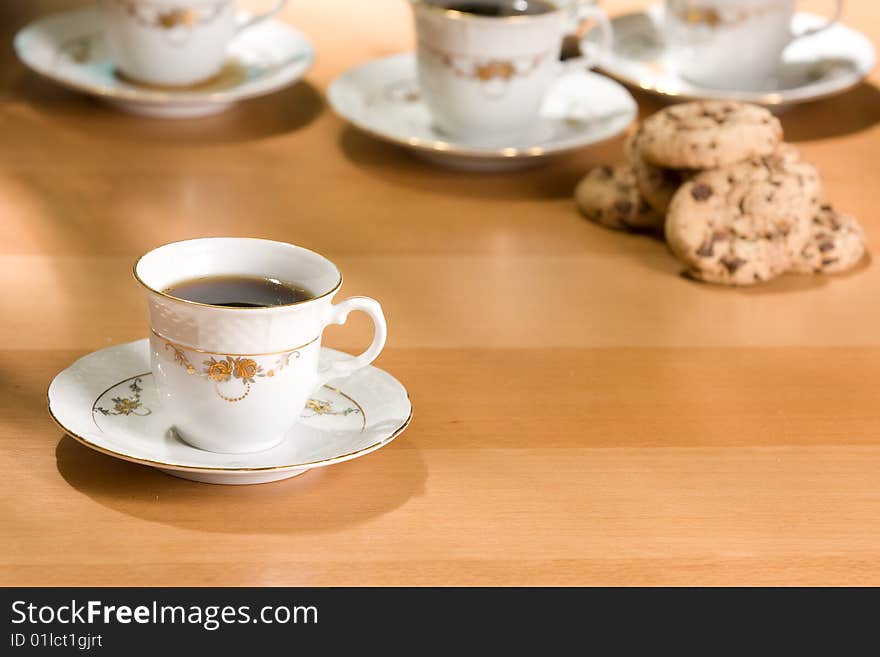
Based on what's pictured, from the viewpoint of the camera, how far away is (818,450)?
2.43 ft

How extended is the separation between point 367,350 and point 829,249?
0.47 metres

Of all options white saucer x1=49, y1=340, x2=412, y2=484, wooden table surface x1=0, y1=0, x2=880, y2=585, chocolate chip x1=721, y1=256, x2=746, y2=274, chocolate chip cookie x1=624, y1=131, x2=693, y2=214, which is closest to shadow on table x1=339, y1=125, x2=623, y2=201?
wooden table surface x1=0, y1=0, x2=880, y2=585

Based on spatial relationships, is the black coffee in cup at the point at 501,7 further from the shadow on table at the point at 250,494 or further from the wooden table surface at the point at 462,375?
the shadow on table at the point at 250,494

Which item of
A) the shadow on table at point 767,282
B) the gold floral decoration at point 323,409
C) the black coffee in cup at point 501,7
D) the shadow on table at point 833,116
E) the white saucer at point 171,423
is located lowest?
the shadow on table at point 833,116

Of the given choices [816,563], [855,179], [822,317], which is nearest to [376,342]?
[816,563]

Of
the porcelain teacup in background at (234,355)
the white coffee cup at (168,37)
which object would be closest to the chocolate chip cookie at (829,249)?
the porcelain teacup in background at (234,355)

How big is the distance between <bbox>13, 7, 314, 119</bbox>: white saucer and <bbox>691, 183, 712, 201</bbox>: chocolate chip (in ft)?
1.47

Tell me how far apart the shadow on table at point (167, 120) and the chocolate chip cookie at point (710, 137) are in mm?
410

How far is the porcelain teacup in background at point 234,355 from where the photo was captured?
634mm

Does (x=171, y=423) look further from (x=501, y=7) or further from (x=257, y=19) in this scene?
(x=257, y=19)

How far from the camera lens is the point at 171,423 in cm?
68

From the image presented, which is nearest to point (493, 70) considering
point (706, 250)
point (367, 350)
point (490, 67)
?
point (490, 67)

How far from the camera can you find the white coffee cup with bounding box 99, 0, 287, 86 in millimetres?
1174

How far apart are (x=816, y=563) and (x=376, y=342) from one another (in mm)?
258
